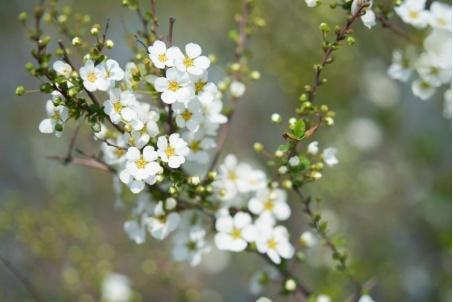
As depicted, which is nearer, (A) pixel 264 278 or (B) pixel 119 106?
(B) pixel 119 106

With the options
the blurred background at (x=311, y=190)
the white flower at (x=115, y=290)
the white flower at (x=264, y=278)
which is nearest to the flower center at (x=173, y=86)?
the white flower at (x=264, y=278)

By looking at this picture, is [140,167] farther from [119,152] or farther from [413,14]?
[413,14]

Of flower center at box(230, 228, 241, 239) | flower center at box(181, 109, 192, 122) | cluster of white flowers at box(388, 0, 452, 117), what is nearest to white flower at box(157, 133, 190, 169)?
flower center at box(181, 109, 192, 122)

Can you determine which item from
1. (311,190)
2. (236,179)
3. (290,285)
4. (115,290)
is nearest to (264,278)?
(290,285)

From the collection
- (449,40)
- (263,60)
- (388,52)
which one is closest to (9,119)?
(263,60)

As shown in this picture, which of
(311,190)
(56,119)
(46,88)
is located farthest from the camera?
(311,190)

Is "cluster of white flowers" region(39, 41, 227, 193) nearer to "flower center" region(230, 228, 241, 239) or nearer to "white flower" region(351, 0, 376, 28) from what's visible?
"flower center" region(230, 228, 241, 239)
